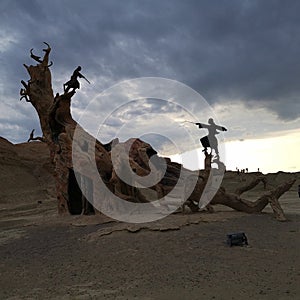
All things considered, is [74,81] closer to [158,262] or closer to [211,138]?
[211,138]

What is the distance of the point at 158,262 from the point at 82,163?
8.30 metres

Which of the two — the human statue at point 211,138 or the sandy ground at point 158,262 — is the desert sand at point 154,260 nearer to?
the sandy ground at point 158,262

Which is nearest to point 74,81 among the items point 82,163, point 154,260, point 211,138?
point 82,163

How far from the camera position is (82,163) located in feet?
50.0

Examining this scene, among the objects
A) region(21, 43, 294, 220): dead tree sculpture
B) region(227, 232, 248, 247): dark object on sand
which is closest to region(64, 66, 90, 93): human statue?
region(21, 43, 294, 220): dead tree sculpture

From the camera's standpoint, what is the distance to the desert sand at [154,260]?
6109 mm

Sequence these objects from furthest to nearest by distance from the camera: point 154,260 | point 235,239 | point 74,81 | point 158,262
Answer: point 74,81 < point 235,239 < point 154,260 < point 158,262

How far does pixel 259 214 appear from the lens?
13.7 meters

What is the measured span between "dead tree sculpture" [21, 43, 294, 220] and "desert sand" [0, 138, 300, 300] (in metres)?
1.09

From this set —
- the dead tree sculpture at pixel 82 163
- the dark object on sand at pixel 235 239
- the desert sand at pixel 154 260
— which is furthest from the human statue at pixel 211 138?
the dark object on sand at pixel 235 239

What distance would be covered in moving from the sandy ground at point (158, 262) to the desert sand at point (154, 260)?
16 millimetres

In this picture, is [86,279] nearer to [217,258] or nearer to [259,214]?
[217,258]

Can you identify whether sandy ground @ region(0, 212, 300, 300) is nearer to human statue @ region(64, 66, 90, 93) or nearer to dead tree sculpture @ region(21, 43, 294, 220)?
dead tree sculpture @ region(21, 43, 294, 220)

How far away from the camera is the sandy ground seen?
6086mm
